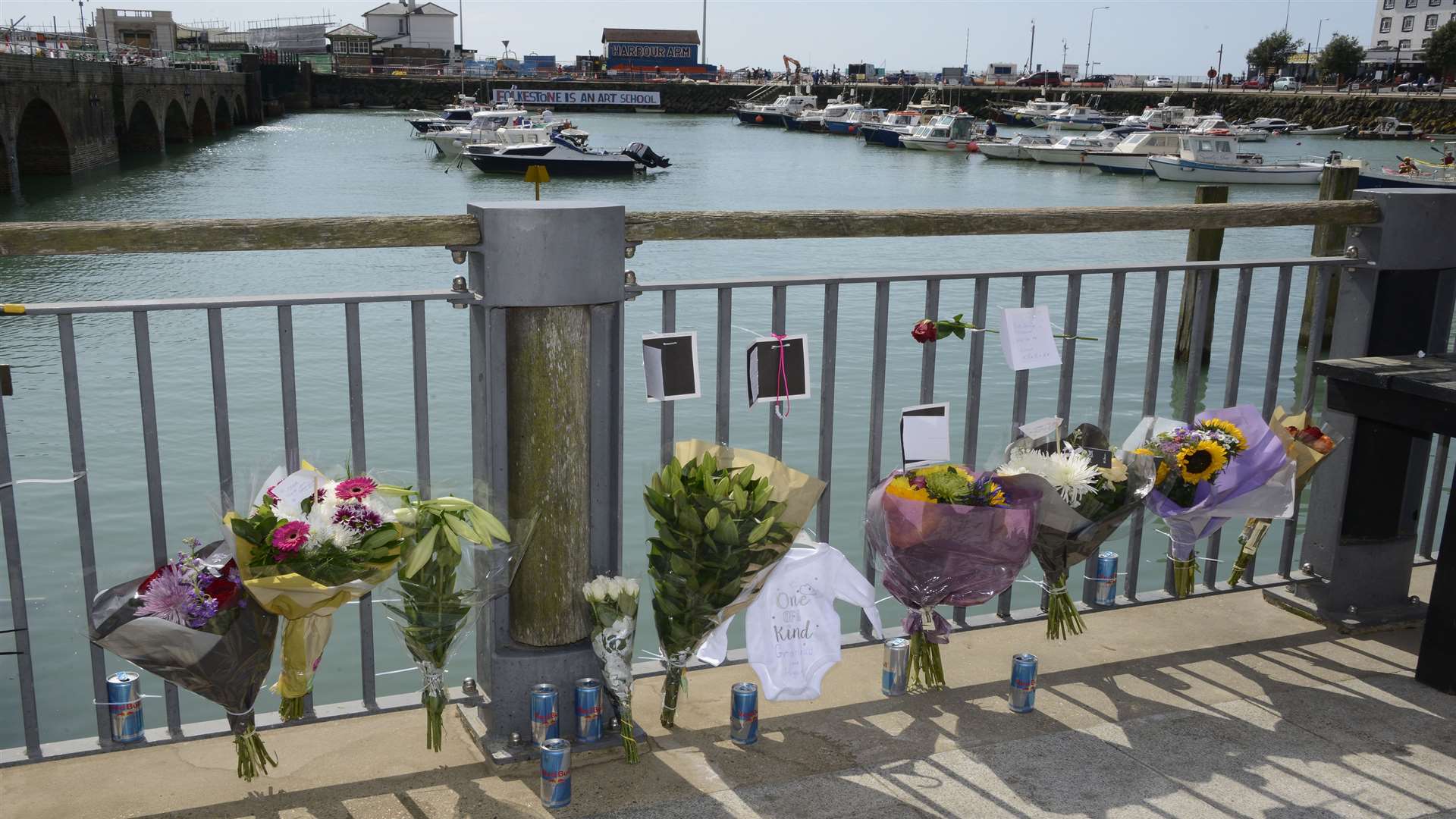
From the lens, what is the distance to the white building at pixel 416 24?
138375 mm

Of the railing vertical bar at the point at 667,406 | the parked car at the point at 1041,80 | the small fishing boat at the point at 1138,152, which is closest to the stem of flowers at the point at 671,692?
the railing vertical bar at the point at 667,406

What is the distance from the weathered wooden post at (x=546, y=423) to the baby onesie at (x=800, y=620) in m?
0.37

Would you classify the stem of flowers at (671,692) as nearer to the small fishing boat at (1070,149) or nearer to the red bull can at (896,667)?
the red bull can at (896,667)

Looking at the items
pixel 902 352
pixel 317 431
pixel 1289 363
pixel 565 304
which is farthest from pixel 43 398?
pixel 1289 363

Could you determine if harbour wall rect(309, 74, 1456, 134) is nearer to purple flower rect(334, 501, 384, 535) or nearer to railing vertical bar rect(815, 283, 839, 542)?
railing vertical bar rect(815, 283, 839, 542)

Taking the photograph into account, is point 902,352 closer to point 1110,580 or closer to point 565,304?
point 1110,580

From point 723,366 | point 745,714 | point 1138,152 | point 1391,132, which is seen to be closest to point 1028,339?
point 723,366

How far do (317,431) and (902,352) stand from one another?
254 inches

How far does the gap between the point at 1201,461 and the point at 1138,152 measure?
47171mm

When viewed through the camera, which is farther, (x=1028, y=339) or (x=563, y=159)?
(x=563, y=159)

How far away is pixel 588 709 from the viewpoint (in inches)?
121

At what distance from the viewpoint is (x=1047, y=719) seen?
3383mm

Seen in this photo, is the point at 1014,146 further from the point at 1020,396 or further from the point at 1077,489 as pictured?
the point at 1077,489

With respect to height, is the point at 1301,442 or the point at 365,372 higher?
the point at 1301,442
